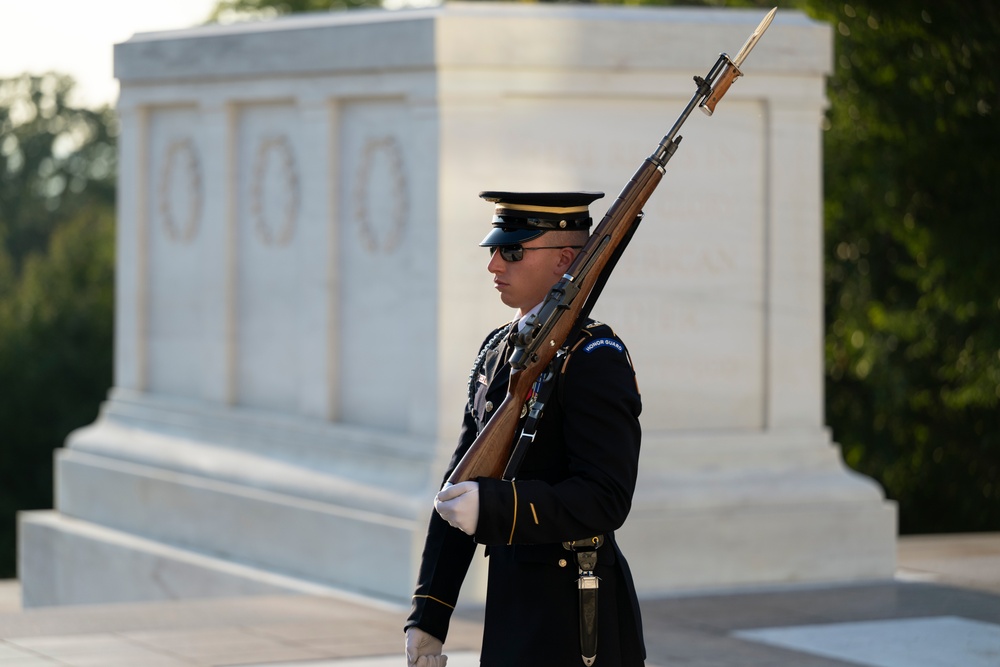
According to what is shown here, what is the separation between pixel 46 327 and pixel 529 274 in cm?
3283

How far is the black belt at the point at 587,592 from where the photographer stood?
4.01m

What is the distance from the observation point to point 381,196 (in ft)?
30.9

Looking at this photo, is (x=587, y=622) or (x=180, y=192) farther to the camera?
(x=180, y=192)

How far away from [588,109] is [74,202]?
166 ft

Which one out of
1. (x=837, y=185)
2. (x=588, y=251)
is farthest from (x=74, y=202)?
(x=588, y=251)

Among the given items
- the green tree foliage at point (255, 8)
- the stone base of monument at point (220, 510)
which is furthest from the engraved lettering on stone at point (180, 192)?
the green tree foliage at point (255, 8)

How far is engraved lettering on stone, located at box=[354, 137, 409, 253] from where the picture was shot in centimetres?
927

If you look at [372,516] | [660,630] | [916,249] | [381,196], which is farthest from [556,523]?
[916,249]

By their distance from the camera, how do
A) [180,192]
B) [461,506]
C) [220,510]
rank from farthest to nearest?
[180,192]
[220,510]
[461,506]

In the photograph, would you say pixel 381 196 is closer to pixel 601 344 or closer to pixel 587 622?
pixel 601 344

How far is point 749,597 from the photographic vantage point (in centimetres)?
878

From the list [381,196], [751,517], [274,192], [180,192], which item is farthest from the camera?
[180,192]

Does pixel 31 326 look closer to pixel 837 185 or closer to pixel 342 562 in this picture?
pixel 837 185

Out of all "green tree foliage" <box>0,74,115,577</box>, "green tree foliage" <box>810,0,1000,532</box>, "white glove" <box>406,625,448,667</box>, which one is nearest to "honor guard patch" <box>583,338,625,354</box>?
"white glove" <box>406,625,448,667</box>
